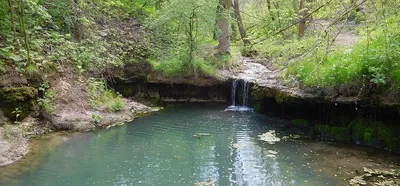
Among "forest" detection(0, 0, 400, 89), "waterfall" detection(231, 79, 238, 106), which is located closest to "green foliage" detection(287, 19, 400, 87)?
"forest" detection(0, 0, 400, 89)

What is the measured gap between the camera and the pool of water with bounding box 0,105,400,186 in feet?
25.1

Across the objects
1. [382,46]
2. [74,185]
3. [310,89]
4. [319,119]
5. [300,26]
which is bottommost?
[74,185]

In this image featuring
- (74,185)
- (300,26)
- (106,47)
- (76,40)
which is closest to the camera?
(74,185)

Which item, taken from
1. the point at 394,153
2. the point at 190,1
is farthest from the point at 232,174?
the point at 190,1

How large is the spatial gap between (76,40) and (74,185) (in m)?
8.53

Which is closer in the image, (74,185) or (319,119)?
(74,185)

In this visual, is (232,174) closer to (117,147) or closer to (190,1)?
(117,147)

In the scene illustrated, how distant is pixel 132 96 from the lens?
1669cm

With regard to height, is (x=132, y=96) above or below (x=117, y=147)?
above

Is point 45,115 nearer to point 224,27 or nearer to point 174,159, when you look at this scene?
point 174,159

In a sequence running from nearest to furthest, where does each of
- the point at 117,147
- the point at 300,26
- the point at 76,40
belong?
the point at 117,147
the point at 76,40
the point at 300,26

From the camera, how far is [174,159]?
29.7ft

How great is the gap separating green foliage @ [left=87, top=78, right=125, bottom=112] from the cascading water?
17.0 ft

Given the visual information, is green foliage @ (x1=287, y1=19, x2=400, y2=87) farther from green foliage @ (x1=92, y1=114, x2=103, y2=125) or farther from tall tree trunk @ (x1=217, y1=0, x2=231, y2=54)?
tall tree trunk @ (x1=217, y1=0, x2=231, y2=54)
